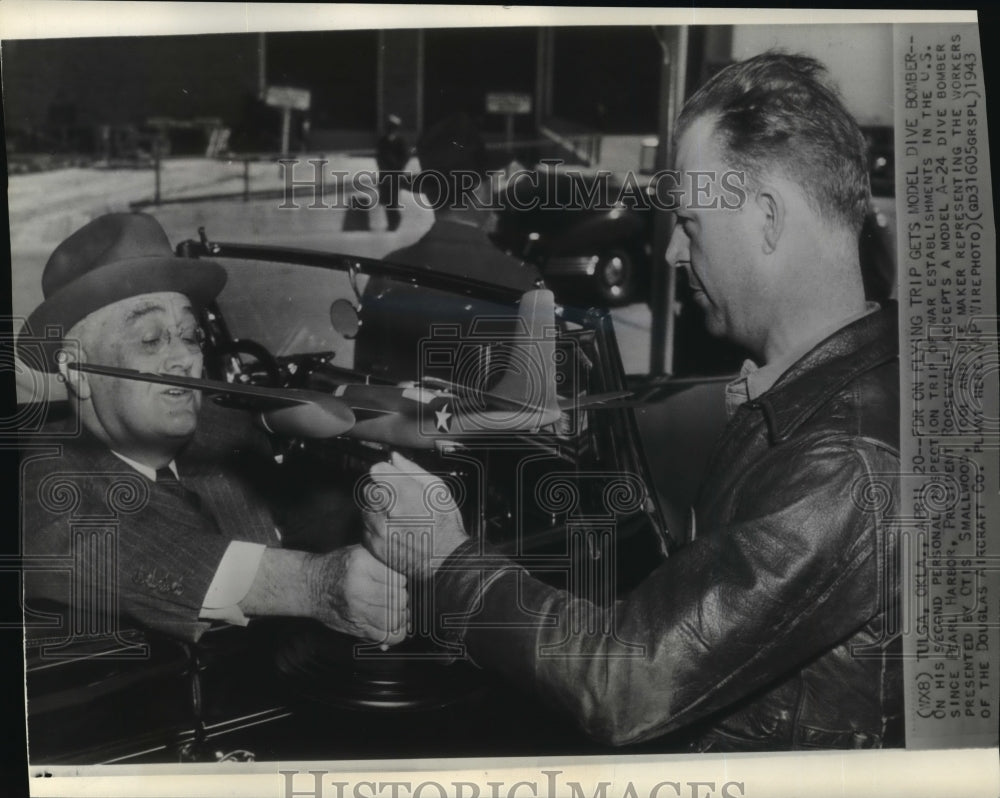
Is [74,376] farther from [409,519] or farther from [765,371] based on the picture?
[765,371]

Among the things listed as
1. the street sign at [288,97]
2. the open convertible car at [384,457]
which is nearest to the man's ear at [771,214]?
the open convertible car at [384,457]

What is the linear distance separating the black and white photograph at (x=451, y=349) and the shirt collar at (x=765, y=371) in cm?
1

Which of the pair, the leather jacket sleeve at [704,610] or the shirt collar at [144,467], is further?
the shirt collar at [144,467]

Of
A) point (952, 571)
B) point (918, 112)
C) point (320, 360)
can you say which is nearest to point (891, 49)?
point (918, 112)

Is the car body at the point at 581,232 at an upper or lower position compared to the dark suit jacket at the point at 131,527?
upper

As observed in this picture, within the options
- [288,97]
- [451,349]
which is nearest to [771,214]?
[451,349]

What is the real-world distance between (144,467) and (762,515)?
1.60 meters

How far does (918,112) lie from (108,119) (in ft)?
7.03

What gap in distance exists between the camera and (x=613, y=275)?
2.81 meters

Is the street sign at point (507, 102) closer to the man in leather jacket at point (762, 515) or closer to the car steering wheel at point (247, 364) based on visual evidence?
the man in leather jacket at point (762, 515)

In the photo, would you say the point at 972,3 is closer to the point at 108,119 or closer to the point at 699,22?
the point at 699,22

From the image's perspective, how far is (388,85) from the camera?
110 inches

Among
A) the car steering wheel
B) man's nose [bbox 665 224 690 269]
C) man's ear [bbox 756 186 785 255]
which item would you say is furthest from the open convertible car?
man's ear [bbox 756 186 785 255]

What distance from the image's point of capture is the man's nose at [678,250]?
2824mm
